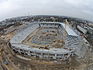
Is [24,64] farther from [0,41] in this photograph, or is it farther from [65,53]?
[0,41]

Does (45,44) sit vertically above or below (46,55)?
above

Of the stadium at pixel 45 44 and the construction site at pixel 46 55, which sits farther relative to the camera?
the stadium at pixel 45 44

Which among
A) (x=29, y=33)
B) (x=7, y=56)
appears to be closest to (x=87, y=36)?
(x=29, y=33)

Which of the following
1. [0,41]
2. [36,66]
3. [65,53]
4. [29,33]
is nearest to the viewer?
[36,66]

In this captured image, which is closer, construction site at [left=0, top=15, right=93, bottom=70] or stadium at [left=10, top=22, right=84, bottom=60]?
construction site at [left=0, top=15, right=93, bottom=70]

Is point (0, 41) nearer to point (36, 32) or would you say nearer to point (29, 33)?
point (29, 33)

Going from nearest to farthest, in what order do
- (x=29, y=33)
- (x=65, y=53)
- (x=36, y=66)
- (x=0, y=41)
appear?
(x=36, y=66), (x=65, y=53), (x=0, y=41), (x=29, y=33)

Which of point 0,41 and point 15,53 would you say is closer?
point 15,53

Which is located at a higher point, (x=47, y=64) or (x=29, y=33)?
(x=29, y=33)
